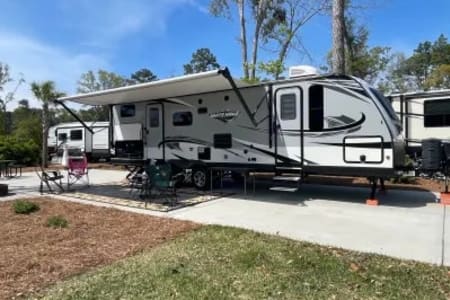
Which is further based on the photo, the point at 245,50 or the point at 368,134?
the point at 245,50

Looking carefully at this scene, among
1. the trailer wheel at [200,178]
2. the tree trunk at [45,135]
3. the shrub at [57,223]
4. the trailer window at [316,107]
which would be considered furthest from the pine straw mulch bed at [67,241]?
the tree trunk at [45,135]

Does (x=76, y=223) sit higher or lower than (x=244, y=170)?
lower

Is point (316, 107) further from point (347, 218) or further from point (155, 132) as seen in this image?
point (155, 132)

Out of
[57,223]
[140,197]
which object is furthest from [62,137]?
[57,223]

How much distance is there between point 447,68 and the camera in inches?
1137

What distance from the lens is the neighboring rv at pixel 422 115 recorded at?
11.0 metres

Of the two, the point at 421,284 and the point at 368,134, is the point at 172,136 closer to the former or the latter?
the point at 368,134

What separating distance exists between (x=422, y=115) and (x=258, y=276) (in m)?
9.59

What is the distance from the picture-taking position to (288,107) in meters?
8.45

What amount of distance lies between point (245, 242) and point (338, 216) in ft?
7.93

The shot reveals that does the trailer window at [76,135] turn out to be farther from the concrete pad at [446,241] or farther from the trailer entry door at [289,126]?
the concrete pad at [446,241]

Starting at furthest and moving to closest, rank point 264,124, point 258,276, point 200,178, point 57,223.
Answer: point 200,178 < point 264,124 < point 57,223 < point 258,276

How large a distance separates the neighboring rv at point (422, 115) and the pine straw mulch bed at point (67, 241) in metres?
8.26

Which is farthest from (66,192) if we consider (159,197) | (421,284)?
(421,284)
